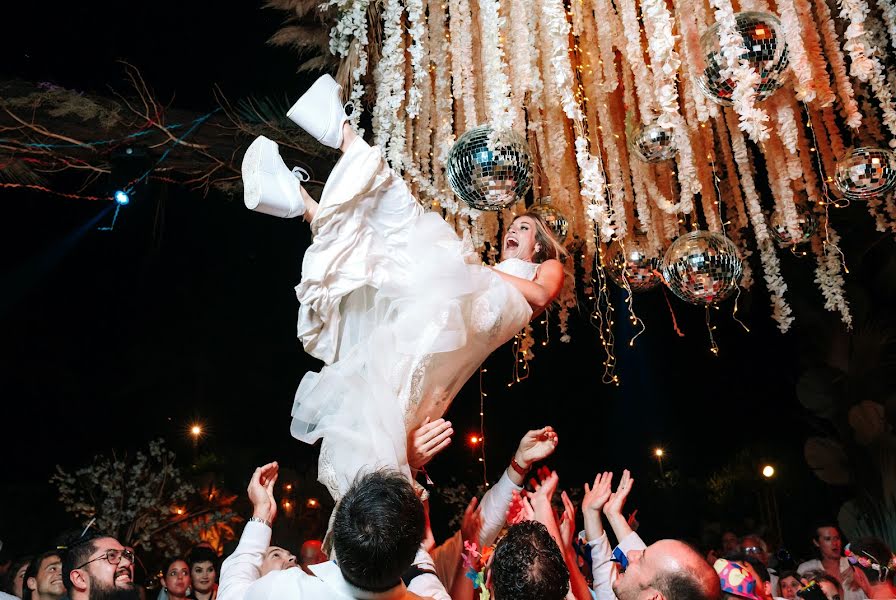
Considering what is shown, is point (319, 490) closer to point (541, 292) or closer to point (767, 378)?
point (767, 378)

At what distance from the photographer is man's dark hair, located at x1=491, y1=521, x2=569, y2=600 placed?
151cm

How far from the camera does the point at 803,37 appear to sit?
2969 millimetres

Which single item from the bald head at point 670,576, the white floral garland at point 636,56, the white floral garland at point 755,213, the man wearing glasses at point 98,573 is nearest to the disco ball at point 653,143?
the white floral garland at point 636,56

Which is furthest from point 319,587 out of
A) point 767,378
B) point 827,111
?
point 767,378

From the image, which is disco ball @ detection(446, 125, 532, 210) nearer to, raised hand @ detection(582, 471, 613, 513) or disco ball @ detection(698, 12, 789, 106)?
disco ball @ detection(698, 12, 789, 106)

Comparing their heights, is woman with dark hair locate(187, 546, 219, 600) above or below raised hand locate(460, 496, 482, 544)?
below

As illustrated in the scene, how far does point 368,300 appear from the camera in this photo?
2201mm

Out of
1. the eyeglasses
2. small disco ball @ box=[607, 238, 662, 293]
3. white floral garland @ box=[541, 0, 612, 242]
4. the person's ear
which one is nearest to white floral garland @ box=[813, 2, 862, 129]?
white floral garland @ box=[541, 0, 612, 242]

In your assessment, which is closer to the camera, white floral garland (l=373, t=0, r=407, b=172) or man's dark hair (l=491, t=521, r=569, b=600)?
man's dark hair (l=491, t=521, r=569, b=600)

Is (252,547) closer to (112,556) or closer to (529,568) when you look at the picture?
(529,568)

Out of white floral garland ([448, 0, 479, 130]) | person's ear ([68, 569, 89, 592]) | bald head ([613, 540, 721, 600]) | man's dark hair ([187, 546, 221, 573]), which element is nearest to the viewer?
bald head ([613, 540, 721, 600])

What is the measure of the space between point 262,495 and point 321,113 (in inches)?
40.2

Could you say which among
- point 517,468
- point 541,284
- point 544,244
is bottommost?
point 517,468

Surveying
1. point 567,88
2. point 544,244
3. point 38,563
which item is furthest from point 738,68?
point 38,563
